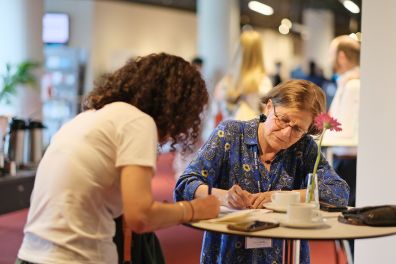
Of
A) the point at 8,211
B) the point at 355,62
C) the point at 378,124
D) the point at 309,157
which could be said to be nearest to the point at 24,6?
the point at 8,211

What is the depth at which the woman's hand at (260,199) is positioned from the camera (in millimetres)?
2402

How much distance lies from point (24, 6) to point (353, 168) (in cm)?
446

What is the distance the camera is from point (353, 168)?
5082 millimetres

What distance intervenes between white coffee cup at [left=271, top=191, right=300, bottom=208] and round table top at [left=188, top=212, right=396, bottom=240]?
4.9 inches

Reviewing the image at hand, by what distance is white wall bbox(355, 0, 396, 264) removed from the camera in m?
3.50

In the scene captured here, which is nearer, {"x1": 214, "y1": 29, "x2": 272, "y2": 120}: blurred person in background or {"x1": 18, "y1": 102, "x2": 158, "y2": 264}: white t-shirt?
{"x1": 18, "y1": 102, "x2": 158, "y2": 264}: white t-shirt

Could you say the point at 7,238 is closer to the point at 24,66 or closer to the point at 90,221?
the point at 24,66

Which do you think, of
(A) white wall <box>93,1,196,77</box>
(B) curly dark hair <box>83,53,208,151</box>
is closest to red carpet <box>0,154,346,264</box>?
(B) curly dark hair <box>83,53,208,151</box>

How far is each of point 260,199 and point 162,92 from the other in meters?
0.70

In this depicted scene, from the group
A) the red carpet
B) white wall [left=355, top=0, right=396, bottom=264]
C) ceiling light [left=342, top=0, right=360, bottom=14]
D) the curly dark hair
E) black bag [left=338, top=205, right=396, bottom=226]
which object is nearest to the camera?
the curly dark hair

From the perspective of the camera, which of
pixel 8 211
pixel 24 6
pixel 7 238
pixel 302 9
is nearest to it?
pixel 7 238

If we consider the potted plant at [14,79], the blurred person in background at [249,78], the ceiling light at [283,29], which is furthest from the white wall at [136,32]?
the blurred person in background at [249,78]

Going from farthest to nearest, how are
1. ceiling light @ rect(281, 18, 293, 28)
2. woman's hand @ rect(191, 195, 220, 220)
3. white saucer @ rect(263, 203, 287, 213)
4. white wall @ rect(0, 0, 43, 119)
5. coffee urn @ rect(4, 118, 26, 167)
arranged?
ceiling light @ rect(281, 18, 293, 28) → white wall @ rect(0, 0, 43, 119) → coffee urn @ rect(4, 118, 26, 167) → white saucer @ rect(263, 203, 287, 213) → woman's hand @ rect(191, 195, 220, 220)

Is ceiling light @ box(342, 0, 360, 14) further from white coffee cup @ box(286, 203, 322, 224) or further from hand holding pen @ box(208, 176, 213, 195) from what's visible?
white coffee cup @ box(286, 203, 322, 224)
